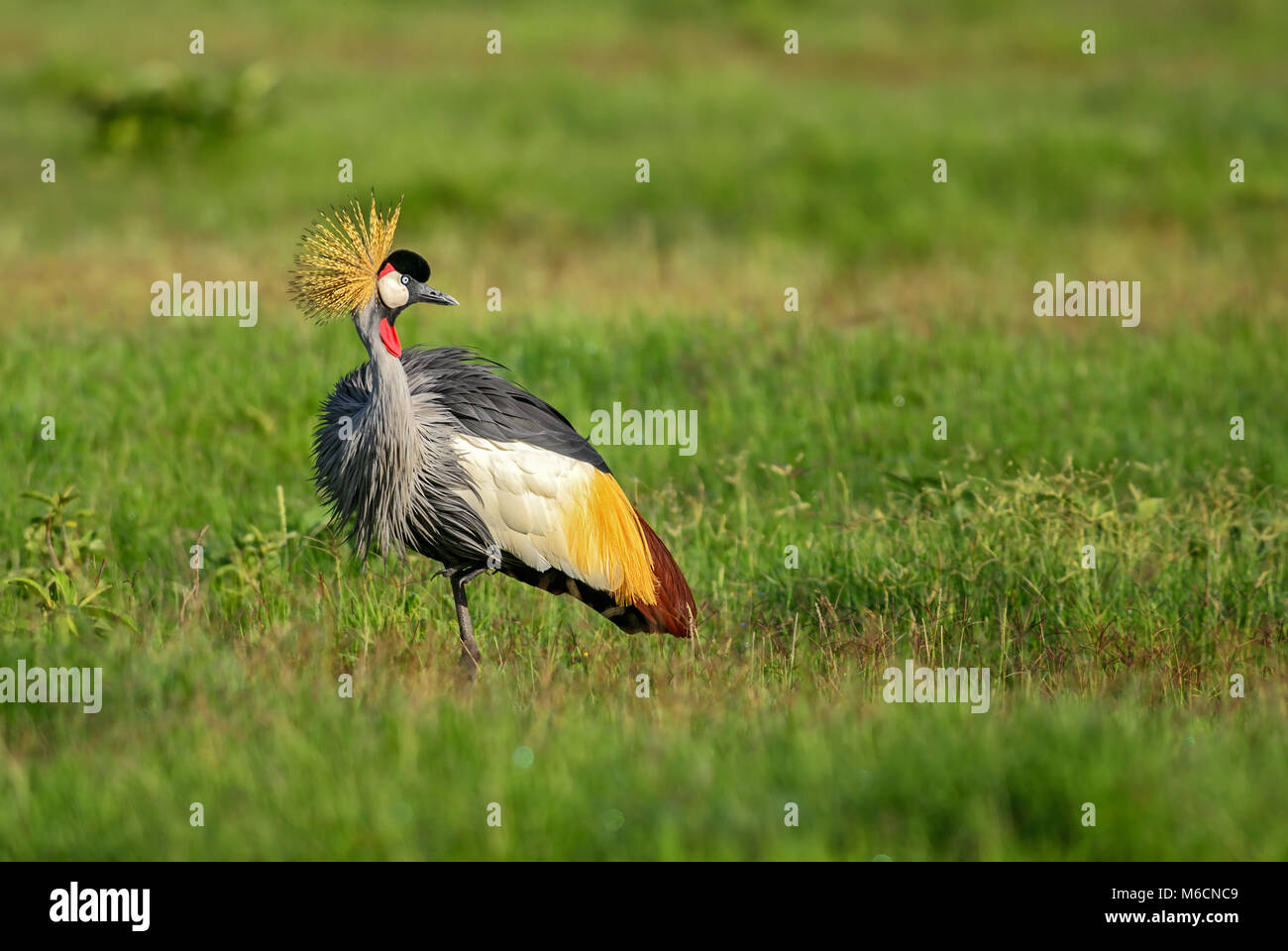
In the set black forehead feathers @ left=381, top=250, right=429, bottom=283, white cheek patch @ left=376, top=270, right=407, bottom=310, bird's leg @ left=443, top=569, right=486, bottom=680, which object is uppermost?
black forehead feathers @ left=381, top=250, right=429, bottom=283

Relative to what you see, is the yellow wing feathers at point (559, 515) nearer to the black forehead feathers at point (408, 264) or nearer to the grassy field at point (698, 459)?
the grassy field at point (698, 459)

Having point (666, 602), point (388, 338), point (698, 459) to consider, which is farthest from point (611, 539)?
point (698, 459)

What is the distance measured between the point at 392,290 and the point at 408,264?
140 mm

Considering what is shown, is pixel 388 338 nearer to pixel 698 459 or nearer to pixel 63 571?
pixel 63 571

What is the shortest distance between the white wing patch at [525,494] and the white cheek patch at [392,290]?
2.04ft

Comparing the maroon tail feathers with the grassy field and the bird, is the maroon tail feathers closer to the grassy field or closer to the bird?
the bird

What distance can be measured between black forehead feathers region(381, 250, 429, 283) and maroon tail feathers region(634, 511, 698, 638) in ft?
4.90

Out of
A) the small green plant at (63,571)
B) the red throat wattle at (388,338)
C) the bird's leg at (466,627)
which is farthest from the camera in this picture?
the small green plant at (63,571)

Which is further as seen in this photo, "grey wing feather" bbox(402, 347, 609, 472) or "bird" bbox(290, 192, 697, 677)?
Answer: "grey wing feather" bbox(402, 347, 609, 472)

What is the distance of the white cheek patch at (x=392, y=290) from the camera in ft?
18.4

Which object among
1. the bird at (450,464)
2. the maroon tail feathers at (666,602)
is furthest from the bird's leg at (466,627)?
the maroon tail feathers at (666,602)

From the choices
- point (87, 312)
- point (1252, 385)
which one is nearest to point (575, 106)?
point (87, 312)

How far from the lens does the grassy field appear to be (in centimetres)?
441

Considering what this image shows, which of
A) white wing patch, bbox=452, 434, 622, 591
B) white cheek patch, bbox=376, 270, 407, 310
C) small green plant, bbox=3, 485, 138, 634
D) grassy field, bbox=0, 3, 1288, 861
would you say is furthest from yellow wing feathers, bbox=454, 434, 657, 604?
small green plant, bbox=3, 485, 138, 634
